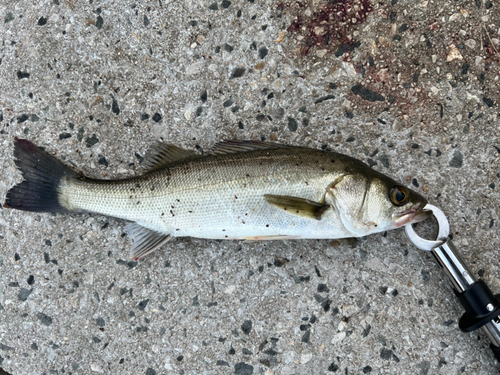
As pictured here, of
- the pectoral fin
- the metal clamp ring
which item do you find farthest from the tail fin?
the metal clamp ring

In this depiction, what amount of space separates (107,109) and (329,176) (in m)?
1.85

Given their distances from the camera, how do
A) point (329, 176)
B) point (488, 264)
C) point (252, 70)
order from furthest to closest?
point (252, 70) → point (488, 264) → point (329, 176)

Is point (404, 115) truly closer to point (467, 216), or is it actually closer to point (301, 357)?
point (467, 216)

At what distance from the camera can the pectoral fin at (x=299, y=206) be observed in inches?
88.7

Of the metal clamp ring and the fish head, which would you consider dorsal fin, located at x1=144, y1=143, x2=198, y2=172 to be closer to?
the fish head

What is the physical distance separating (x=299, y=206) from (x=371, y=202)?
47 centimetres

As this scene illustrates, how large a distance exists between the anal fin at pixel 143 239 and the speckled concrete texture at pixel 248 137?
0.51 feet

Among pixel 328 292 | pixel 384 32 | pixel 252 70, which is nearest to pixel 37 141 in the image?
pixel 252 70

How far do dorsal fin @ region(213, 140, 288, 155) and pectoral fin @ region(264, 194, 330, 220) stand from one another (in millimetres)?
384

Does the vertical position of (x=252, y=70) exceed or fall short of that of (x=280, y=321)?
it exceeds it

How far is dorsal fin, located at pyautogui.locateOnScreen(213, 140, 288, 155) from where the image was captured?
2.45 meters

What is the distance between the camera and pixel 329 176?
2.29 m

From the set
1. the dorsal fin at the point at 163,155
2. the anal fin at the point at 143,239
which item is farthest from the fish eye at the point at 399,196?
the anal fin at the point at 143,239

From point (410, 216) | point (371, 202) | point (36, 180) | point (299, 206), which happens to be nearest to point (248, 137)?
point (299, 206)
